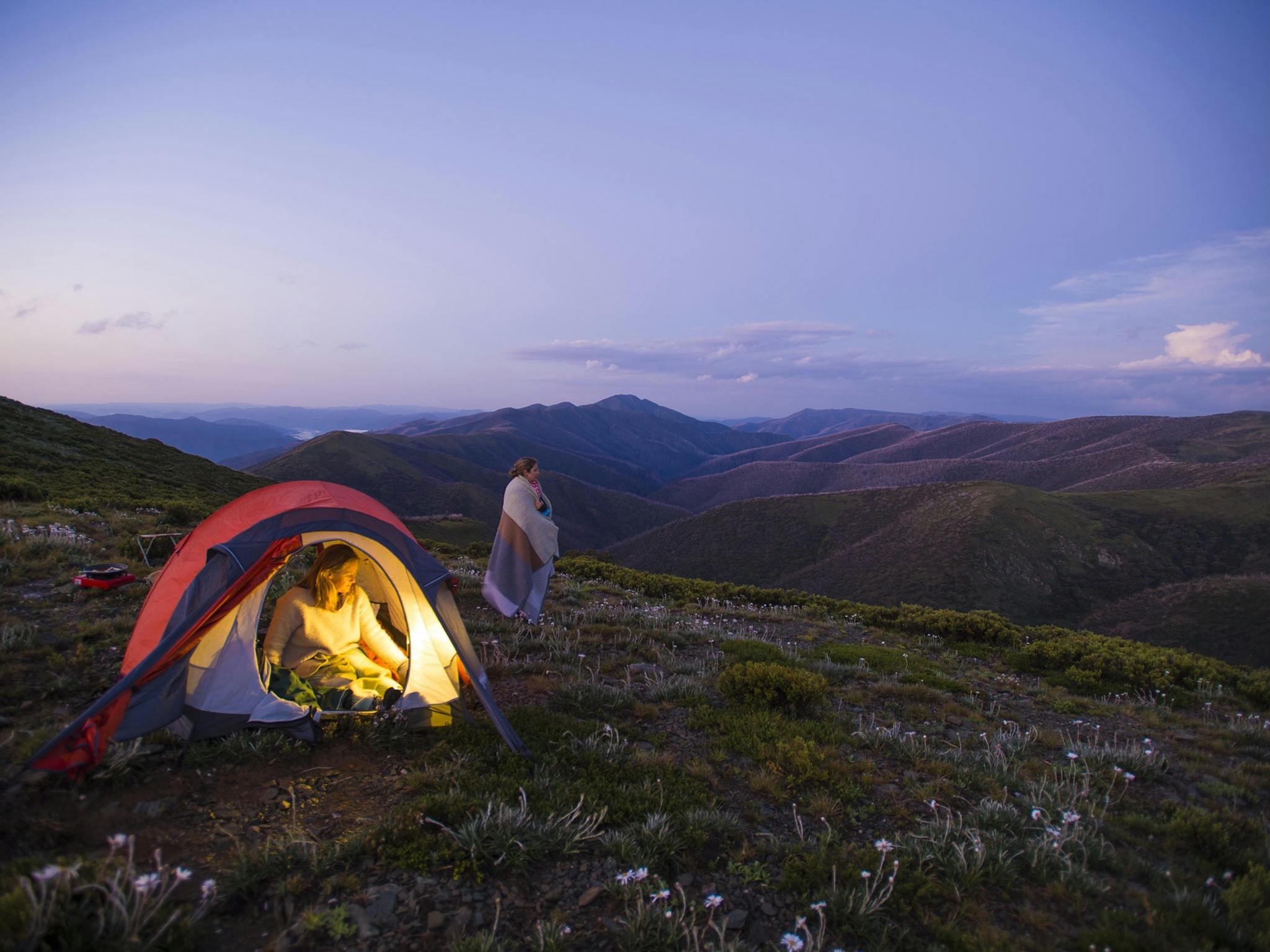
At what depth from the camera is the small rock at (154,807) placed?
3.95 metres

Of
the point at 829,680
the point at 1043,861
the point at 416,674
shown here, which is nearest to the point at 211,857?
the point at 416,674

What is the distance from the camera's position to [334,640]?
21.3 ft

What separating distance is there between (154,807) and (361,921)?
6.56 feet

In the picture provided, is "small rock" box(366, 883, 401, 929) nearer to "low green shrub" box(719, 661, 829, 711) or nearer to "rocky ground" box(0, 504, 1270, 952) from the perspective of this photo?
"rocky ground" box(0, 504, 1270, 952)

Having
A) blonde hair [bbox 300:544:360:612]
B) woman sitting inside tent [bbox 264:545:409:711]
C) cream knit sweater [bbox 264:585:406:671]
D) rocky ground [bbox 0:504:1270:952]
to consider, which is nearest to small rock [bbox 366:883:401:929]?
rocky ground [bbox 0:504:1270:952]

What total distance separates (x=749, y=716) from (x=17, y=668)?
296 inches

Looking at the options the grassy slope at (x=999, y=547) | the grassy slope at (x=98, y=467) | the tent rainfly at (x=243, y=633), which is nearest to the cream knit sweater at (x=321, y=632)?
the tent rainfly at (x=243, y=633)

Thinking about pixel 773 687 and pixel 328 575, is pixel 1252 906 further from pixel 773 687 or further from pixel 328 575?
pixel 328 575

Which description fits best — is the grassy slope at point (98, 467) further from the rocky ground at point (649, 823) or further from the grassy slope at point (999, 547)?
the grassy slope at point (999, 547)

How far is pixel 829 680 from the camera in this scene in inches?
328

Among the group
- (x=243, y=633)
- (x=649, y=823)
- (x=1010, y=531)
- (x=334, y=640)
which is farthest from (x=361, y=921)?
(x=1010, y=531)

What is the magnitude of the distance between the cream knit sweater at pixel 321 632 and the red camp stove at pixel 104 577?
3.72 metres

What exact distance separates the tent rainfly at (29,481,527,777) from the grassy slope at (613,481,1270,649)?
162 ft

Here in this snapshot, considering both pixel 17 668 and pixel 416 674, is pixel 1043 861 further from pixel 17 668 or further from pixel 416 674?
pixel 17 668
